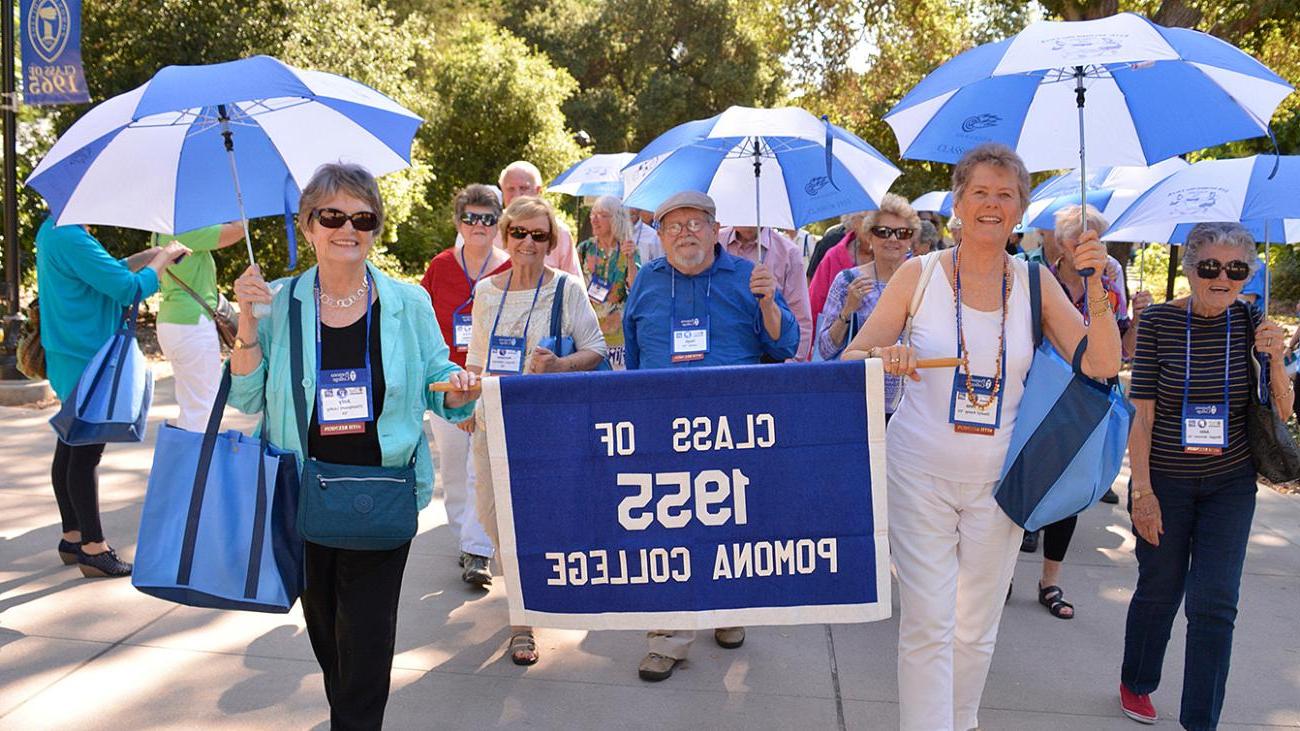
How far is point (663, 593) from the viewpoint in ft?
11.4

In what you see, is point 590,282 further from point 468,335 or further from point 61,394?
point 61,394

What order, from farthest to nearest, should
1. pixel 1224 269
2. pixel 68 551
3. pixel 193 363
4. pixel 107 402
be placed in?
pixel 193 363, pixel 68 551, pixel 107 402, pixel 1224 269

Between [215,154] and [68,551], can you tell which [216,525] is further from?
[68,551]

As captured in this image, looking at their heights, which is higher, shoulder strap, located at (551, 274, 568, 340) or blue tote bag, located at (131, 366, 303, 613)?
shoulder strap, located at (551, 274, 568, 340)

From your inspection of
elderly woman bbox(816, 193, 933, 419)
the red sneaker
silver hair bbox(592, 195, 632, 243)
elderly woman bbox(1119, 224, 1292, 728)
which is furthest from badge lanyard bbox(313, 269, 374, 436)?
silver hair bbox(592, 195, 632, 243)

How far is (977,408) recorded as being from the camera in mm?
3498

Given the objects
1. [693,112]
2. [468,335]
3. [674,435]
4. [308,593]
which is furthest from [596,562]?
[693,112]

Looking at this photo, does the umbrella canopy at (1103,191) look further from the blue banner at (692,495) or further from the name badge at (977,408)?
the blue banner at (692,495)

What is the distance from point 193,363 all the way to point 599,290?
2.34 m

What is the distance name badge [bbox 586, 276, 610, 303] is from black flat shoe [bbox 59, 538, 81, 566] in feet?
9.98

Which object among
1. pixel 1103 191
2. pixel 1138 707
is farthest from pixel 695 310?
pixel 1103 191

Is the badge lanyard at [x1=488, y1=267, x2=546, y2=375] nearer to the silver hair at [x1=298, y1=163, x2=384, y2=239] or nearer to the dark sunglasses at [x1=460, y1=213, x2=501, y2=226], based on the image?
the dark sunglasses at [x1=460, y1=213, x2=501, y2=226]

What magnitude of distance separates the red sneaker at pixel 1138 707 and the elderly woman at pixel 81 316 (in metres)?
4.62

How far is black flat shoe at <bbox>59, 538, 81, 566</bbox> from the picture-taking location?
5.64 metres
